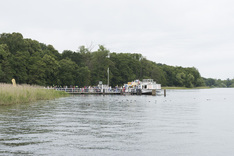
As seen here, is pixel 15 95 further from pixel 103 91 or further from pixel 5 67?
pixel 103 91

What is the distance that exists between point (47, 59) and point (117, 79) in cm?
4796

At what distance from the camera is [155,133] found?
1692 centimetres

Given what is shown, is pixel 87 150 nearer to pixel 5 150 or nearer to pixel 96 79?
pixel 5 150

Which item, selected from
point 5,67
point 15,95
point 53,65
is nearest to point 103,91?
point 53,65

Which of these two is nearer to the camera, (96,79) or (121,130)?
(121,130)

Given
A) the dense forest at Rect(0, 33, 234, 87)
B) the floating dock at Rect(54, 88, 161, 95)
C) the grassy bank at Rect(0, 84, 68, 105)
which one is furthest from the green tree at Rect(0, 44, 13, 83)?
the grassy bank at Rect(0, 84, 68, 105)

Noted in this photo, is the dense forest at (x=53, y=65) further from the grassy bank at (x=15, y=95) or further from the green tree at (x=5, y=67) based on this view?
the grassy bank at (x=15, y=95)

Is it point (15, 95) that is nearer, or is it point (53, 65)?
point (15, 95)

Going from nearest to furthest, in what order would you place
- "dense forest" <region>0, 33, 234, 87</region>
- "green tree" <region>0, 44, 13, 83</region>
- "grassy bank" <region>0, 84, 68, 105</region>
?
"grassy bank" <region>0, 84, 68, 105</region> → "green tree" <region>0, 44, 13, 83</region> → "dense forest" <region>0, 33, 234, 87</region>

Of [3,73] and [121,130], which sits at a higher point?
[3,73]

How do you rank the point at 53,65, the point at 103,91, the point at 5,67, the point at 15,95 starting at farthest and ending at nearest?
1. the point at 53,65
2. the point at 103,91
3. the point at 5,67
4. the point at 15,95

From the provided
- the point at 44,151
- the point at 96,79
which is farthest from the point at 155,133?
the point at 96,79

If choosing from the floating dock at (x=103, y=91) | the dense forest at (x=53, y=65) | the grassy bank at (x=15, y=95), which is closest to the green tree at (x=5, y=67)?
the dense forest at (x=53, y=65)

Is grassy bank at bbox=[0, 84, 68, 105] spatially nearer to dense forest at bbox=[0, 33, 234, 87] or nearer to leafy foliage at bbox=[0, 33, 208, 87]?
leafy foliage at bbox=[0, 33, 208, 87]
